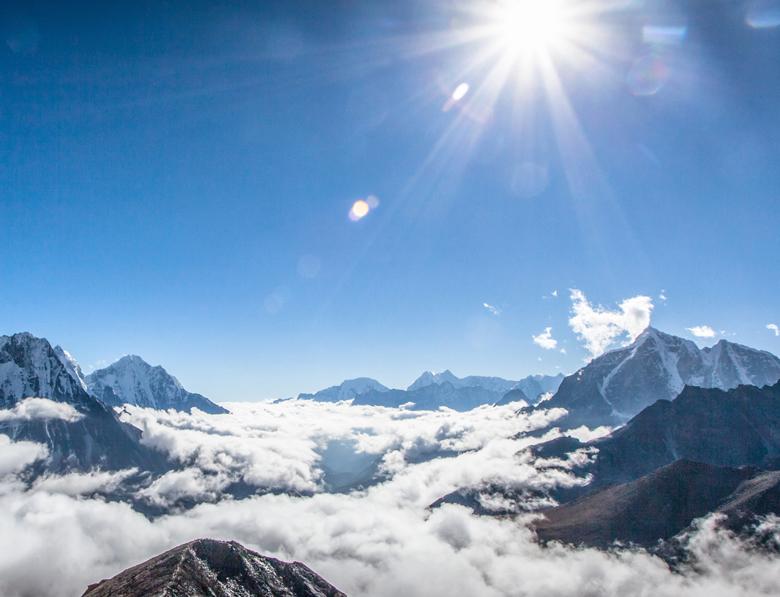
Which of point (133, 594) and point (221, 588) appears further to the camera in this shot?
point (221, 588)

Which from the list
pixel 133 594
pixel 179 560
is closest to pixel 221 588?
pixel 179 560

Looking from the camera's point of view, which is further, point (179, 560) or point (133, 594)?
point (179, 560)

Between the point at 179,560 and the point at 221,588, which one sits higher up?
the point at 179,560

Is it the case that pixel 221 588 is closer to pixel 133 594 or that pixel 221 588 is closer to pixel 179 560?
pixel 179 560
